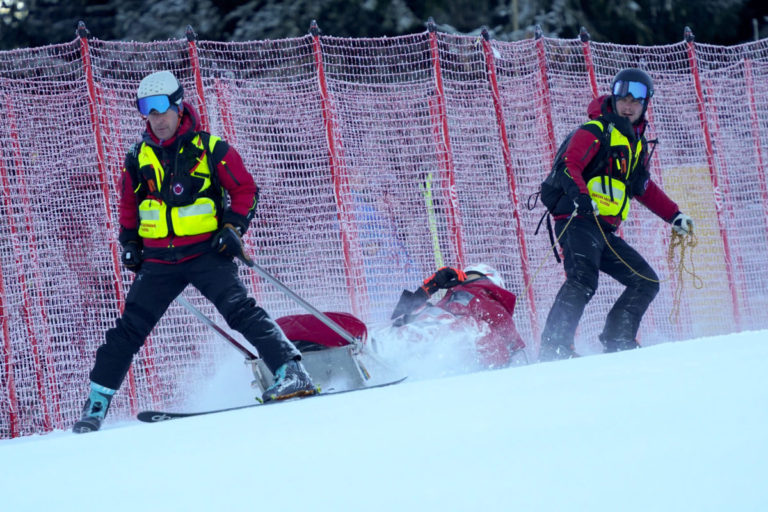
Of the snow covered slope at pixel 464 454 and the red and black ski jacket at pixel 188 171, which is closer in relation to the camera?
the snow covered slope at pixel 464 454

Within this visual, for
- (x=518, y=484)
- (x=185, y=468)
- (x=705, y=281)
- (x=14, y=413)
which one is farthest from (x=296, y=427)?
(x=705, y=281)

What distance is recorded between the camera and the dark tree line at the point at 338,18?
10625 millimetres

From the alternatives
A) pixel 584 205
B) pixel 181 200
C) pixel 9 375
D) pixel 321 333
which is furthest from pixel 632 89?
pixel 9 375

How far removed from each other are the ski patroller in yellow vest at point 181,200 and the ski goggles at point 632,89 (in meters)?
2.38

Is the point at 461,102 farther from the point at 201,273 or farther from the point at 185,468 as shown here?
the point at 185,468

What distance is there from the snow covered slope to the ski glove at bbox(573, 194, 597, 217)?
Answer: 2.12m

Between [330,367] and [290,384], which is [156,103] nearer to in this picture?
[290,384]

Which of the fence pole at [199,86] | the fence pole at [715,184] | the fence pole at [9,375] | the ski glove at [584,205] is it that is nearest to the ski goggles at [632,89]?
the ski glove at [584,205]

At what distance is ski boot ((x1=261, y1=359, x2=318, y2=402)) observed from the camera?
14.4 feet

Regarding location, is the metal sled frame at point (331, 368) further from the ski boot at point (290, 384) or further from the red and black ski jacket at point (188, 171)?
the red and black ski jacket at point (188, 171)

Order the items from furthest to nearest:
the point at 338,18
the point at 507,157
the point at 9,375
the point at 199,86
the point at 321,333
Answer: the point at 338,18 < the point at 507,157 < the point at 199,86 < the point at 9,375 < the point at 321,333

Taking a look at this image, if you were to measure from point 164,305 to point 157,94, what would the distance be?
3.31 feet

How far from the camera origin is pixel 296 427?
2.96 metres

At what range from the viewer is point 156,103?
15.1 ft
